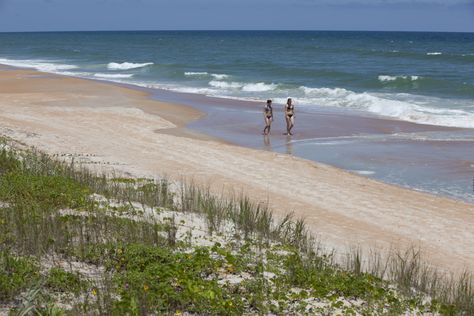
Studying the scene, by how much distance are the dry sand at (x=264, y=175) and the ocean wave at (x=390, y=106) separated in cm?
941

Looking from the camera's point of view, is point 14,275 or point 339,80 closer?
point 14,275

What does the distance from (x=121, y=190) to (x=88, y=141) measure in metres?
8.59

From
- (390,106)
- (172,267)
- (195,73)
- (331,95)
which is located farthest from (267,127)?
(195,73)

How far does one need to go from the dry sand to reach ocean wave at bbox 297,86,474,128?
30.9ft

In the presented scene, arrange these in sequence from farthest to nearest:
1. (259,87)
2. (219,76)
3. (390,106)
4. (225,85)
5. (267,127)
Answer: (219,76) → (225,85) → (259,87) → (390,106) → (267,127)

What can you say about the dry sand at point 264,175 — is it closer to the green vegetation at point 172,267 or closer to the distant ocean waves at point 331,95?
the green vegetation at point 172,267

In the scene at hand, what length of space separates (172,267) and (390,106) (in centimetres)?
2676

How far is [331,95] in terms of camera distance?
3906 centimetres

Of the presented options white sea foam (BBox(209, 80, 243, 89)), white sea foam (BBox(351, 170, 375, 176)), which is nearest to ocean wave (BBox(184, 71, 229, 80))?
white sea foam (BBox(209, 80, 243, 89))

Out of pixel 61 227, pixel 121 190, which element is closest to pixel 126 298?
pixel 61 227

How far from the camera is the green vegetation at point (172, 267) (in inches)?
288

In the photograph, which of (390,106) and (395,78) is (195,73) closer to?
(395,78)

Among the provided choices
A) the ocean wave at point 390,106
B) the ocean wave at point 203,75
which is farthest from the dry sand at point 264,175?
the ocean wave at point 203,75

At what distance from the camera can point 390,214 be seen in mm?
13977
